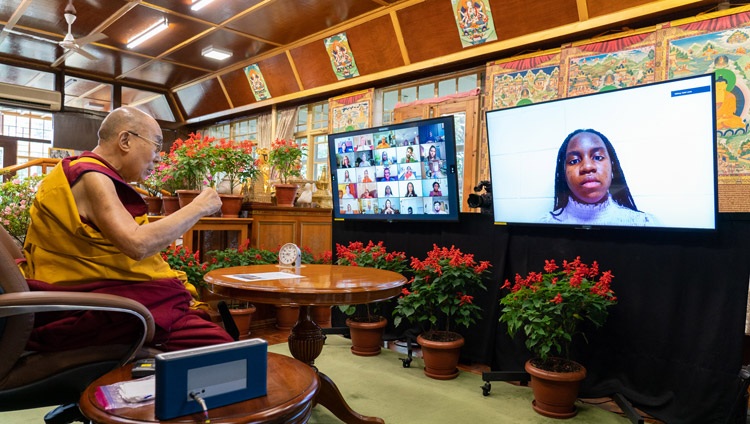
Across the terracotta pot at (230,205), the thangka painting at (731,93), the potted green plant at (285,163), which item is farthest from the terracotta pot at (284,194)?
the thangka painting at (731,93)

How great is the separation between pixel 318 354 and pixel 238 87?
6729 mm

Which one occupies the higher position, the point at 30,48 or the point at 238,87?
the point at 30,48

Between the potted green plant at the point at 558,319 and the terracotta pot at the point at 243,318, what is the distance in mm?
2175

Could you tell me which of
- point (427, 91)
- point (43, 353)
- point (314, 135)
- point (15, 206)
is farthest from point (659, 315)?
point (314, 135)

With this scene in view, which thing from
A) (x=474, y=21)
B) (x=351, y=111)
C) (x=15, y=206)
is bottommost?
(x=15, y=206)

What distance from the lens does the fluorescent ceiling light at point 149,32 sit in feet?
19.9

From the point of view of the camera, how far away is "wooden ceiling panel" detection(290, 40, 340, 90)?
639cm

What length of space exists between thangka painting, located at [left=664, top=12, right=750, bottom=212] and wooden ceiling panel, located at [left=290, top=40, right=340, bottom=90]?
425cm

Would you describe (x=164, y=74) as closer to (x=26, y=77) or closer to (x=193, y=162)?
(x=26, y=77)

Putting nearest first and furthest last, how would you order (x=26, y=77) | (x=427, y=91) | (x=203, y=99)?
(x=427, y=91) → (x=26, y=77) → (x=203, y=99)

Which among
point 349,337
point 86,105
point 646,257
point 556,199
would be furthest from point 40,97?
point 646,257

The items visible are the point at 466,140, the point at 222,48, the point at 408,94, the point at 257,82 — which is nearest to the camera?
the point at 466,140

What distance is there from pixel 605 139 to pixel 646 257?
2.21 feet

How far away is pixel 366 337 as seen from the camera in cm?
350
